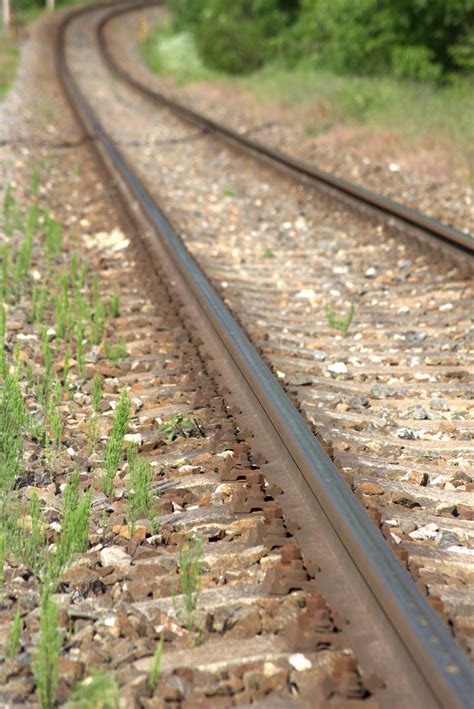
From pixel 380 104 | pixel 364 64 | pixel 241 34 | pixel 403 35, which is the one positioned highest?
pixel 241 34

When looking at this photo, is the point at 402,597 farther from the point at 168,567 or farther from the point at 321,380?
the point at 321,380

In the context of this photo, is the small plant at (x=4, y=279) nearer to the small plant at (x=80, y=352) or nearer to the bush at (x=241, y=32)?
the small plant at (x=80, y=352)

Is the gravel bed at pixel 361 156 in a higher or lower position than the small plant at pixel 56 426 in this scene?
higher

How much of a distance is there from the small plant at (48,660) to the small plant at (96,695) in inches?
2.7

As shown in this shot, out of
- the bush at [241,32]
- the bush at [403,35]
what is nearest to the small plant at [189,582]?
the bush at [403,35]

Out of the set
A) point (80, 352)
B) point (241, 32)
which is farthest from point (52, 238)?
point (241, 32)

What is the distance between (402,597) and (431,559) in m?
0.59

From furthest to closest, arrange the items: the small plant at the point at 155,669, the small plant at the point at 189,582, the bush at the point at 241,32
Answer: the bush at the point at 241,32 < the small plant at the point at 189,582 < the small plant at the point at 155,669

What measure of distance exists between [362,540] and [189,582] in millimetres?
670

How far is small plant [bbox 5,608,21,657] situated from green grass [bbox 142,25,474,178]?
989cm

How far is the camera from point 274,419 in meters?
4.12

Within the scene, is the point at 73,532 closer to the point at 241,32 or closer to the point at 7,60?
the point at 241,32

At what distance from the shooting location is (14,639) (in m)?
2.69

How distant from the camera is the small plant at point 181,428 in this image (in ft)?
14.1
